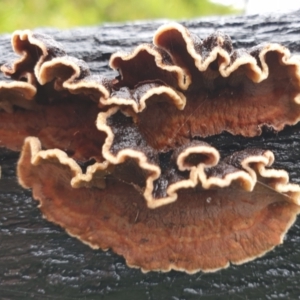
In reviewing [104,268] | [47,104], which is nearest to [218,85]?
[47,104]

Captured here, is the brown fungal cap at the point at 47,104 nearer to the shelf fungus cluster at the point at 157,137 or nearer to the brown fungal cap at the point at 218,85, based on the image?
the shelf fungus cluster at the point at 157,137

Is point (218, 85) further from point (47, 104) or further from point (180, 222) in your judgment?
point (47, 104)

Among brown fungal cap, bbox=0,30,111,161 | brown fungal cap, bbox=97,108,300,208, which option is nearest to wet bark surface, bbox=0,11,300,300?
brown fungal cap, bbox=0,30,111,161

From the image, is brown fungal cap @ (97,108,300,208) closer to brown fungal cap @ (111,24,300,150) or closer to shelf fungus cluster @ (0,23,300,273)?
shelf fungus cluster @ (0,23,300,273)

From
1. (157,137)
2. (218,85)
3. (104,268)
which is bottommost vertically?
(104,268)

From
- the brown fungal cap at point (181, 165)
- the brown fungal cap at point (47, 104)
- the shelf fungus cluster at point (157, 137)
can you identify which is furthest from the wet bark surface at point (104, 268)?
the brown fungal cap at point (181, 165)

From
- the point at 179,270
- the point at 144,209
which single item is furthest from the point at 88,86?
the point at 179,270

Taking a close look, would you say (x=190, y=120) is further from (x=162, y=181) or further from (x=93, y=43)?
(x=93, y=43)
